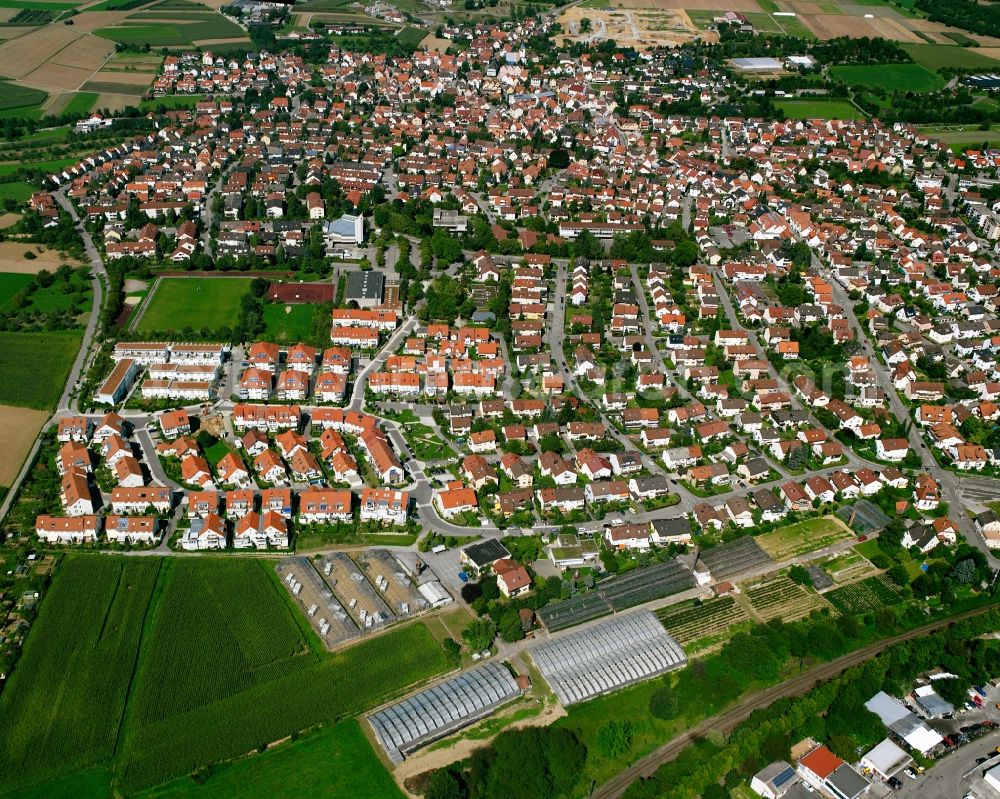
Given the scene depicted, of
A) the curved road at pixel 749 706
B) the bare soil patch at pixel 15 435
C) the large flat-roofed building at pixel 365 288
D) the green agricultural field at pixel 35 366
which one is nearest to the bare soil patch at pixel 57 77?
the green agricultural field at pixel 35 366

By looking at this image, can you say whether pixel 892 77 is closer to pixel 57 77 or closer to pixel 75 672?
pixel 57 77

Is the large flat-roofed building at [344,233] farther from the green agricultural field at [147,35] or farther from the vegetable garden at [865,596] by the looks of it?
the green agricultural field at [147,35]

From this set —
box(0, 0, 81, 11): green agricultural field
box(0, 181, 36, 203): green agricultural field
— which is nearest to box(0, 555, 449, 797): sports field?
box(0, 181, 36, 203): green agricultural field

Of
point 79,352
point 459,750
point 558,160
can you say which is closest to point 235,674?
point 459,750

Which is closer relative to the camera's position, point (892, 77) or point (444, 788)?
point (444, 788)

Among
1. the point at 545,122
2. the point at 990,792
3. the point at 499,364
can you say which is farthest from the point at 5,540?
the point at 545,122

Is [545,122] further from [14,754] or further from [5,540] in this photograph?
[14,754]
